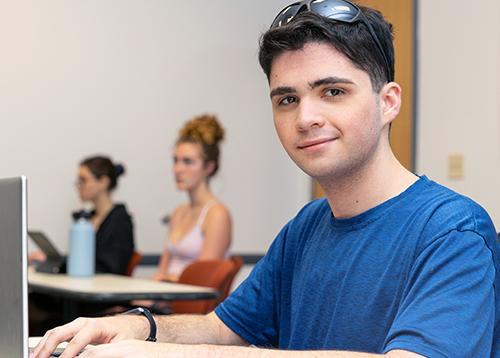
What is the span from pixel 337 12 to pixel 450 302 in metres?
0.53

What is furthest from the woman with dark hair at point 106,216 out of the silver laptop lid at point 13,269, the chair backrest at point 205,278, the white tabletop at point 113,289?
the silver laptop lid at point 13,269

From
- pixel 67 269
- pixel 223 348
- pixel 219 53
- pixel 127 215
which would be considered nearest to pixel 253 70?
pixel 219 53

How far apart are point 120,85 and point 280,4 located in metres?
1.20

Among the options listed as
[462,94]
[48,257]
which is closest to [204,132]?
[48,257]

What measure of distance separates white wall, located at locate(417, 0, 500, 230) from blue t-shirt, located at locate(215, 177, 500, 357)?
255 cm

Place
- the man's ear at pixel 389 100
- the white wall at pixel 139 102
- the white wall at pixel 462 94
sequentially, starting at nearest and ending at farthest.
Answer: the man's ear at pixel 389 100, the white wall at pixel 462 94, the white wall at pixel 139 102

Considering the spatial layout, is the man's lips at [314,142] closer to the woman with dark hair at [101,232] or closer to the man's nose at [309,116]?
the man's nose at [309,116]

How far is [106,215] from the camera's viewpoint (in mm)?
5320

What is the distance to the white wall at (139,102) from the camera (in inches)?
226

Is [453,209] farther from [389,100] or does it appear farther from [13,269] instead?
[13,269]

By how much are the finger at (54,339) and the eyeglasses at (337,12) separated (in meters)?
0.61

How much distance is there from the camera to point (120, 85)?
5.97 meters

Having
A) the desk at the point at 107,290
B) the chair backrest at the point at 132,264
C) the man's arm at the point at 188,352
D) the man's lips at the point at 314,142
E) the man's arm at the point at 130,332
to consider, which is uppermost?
the man's lips at the point at 314,142

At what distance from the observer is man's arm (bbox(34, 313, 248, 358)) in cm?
155
